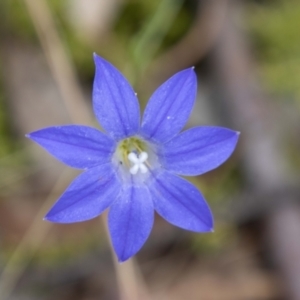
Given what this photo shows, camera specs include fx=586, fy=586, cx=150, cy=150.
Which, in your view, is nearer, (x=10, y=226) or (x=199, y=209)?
(x=199, y=209)

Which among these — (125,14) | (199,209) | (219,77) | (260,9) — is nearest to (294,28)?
(260,9)

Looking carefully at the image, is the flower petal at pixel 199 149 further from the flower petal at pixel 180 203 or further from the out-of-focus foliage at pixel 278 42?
the out-of-focus foliage at pixel 278 42

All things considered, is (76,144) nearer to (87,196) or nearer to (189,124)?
(87,196)

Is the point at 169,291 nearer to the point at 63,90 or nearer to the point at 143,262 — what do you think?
the point at 143,262

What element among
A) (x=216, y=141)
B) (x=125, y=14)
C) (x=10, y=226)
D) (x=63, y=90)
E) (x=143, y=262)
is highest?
(x=125, y=14)

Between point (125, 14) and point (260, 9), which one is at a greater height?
point (125, 14)

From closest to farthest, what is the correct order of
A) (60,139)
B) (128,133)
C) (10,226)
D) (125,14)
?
(60,139) → (128,133) → (10,226) → (125,14)

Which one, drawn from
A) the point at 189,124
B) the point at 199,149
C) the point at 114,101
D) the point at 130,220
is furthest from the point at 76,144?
the point at 189,124

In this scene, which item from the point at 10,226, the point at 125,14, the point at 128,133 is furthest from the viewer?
the point at 125,14
